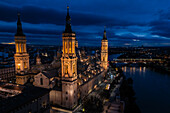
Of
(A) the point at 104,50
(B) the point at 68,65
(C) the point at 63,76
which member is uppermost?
(A) the point at 104,50

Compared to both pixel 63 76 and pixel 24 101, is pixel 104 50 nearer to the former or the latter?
pixel 63 76

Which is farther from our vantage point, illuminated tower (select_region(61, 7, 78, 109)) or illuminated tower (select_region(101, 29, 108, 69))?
illuminated tower (select_region(101, 29, 108, 69))

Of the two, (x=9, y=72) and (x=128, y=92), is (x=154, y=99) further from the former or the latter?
(x=9, y=72)

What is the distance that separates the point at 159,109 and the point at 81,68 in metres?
30.2

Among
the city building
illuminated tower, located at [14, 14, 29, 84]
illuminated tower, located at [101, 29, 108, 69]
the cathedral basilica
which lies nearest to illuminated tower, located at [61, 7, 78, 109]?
the cathedral basilica

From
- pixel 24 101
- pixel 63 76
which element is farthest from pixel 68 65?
pixel 24 101

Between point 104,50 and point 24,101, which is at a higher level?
point 104,50

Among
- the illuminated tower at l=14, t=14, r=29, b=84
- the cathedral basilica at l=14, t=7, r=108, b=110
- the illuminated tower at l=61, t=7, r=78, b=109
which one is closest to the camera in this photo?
the illuminated tower at l=61, t=7, r=78, b=109

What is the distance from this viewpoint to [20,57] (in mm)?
34875

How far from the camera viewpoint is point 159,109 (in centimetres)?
3959

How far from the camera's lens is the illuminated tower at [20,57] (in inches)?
1350

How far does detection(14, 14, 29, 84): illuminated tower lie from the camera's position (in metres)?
34.3

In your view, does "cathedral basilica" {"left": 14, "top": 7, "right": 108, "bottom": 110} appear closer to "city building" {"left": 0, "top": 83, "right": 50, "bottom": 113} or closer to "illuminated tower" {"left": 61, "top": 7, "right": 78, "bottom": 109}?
"illuminated tower" {"left": 61, "top": 7, "right": 78, "bottom": 109}

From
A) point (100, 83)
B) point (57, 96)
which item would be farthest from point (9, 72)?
point (100, 83)
